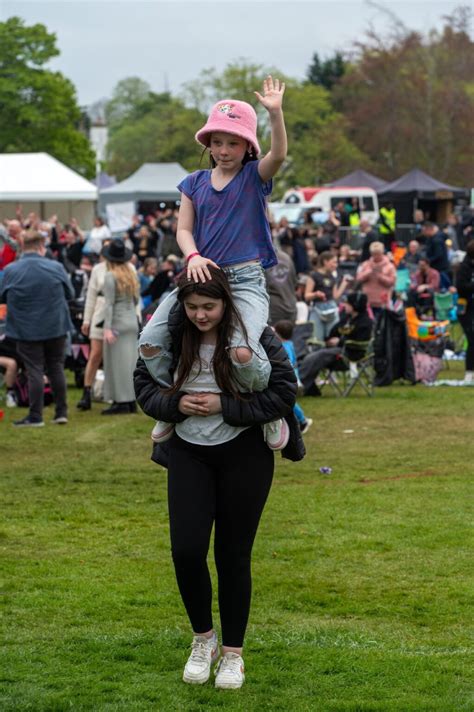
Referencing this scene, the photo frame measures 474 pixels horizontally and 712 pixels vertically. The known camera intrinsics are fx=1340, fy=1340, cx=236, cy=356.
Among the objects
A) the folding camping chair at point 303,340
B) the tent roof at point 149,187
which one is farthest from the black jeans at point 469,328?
the tent roof at point 149,187

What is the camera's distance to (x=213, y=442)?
17.1 feet

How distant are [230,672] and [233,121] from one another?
7.23ft

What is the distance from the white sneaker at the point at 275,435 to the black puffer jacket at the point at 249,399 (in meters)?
0.05

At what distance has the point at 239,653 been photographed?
5.46 meters

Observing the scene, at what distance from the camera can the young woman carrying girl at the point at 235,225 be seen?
5254 millimetres

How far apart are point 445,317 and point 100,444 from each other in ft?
30.1

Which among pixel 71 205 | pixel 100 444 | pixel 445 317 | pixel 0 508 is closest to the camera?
pixel 0 508

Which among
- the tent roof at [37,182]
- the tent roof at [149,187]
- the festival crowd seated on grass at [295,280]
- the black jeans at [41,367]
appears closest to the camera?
the black jeans at [41,367]

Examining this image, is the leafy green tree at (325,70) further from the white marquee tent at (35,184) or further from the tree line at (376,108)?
the white marquee tent at (35,184)

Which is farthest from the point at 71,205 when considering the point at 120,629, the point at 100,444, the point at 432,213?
the point at 120,629

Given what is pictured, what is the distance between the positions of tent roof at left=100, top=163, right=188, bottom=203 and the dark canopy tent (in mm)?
7830

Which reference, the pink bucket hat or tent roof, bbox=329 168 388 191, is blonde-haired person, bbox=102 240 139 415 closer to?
the pink bucket hat

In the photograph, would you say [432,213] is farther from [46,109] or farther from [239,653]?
[239,653]

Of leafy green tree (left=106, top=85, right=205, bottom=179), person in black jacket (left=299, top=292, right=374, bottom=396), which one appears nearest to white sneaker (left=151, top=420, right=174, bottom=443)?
person in black jacket (left=299, top=292, right=374, bottom=396)
